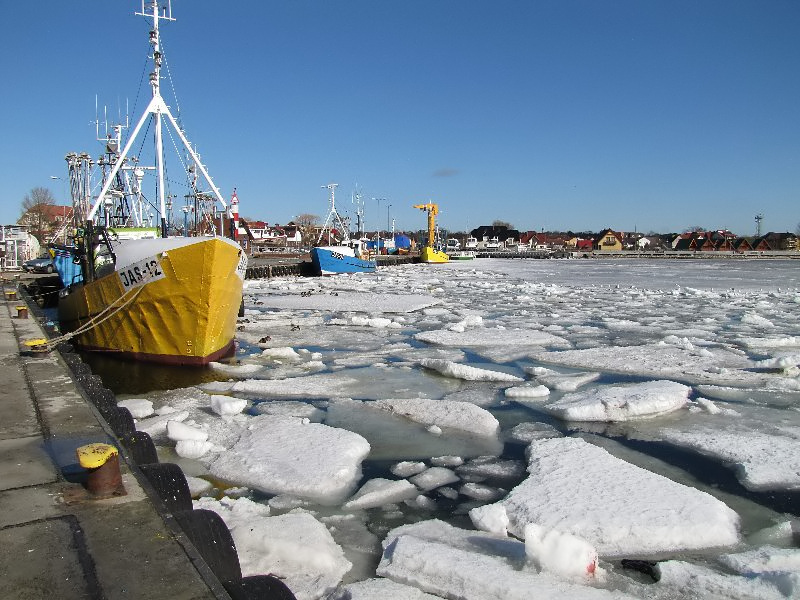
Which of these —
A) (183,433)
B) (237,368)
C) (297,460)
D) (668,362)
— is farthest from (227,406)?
(668,362)

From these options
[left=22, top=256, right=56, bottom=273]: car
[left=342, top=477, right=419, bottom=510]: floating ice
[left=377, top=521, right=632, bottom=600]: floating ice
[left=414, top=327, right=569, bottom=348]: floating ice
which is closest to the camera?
[left=377, top=521, right=632, bottom=600]: floating ice

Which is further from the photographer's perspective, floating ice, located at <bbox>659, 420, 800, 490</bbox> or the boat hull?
the boat hull

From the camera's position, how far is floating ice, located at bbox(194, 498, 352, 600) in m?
2.97

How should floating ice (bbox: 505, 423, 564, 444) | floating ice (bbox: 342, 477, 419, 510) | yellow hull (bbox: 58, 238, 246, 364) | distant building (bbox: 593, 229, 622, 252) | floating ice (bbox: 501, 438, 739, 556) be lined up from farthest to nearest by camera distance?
1. distant building (bbox: 593, 229, 622, 252)
2. yellow hull (bbox: 58, 238, 246, 364)
3. floating ice (bbox: 505, 423, 564, 444)
4. floating ice (bbox: 342, 477, 419, 510)
5. floating ice (bbox: 501, 438, 739, 556)

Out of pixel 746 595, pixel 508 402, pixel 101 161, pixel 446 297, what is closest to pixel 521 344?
pixel 508 402

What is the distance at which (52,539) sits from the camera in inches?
97.4

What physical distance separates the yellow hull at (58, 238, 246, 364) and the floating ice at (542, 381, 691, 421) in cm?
511

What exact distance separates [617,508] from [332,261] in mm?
34882

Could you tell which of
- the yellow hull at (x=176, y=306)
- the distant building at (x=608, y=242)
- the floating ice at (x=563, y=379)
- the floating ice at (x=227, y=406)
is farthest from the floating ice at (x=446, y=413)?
the distant building at (x=608, y=242)

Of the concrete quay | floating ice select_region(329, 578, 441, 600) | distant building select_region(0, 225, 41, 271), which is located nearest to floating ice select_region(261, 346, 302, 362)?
the concrete quay

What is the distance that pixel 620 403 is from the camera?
580 centimetres

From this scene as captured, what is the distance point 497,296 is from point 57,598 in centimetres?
1962

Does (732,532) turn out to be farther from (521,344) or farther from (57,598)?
(521,344)

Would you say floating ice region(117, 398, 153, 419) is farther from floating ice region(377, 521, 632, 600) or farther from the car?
the car
